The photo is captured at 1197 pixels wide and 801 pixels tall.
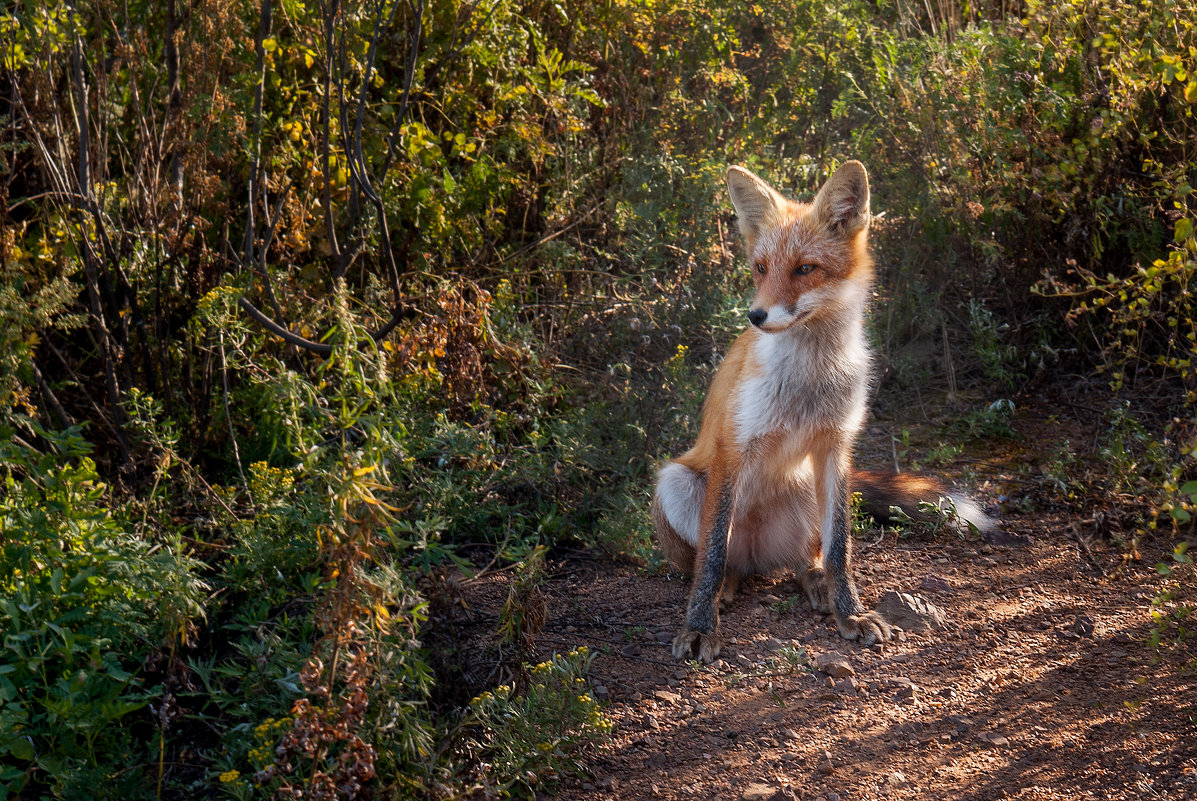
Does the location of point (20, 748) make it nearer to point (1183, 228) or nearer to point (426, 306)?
point (426, 306)

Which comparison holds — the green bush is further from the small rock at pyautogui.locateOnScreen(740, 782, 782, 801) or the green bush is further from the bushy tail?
the bushy tail

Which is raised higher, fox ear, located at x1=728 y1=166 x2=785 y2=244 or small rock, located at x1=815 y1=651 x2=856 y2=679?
fox ear, located at x1=728 y1=166 x2=785 y2=244

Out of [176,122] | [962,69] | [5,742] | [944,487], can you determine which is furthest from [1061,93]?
[5,742]

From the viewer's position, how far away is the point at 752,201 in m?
4.34

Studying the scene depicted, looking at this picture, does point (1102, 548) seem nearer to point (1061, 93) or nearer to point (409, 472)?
point (1061, 93)

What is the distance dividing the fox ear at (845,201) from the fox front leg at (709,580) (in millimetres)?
1247

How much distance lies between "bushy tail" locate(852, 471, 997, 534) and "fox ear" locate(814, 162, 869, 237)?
1447 mm

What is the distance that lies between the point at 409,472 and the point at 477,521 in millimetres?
543

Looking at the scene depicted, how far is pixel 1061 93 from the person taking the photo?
5508mm

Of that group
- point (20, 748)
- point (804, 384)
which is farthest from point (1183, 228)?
point (20, 748)

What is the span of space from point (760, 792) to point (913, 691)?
889 millimetres

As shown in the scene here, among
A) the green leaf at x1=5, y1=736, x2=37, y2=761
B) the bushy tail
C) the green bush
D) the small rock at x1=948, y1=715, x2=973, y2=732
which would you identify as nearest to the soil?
the small rock at x1=948, y1=715, x2=973, y2=732

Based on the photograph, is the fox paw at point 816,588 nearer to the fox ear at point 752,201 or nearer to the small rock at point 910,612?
the small rock at point 910,612

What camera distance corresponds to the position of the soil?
3.03 m
